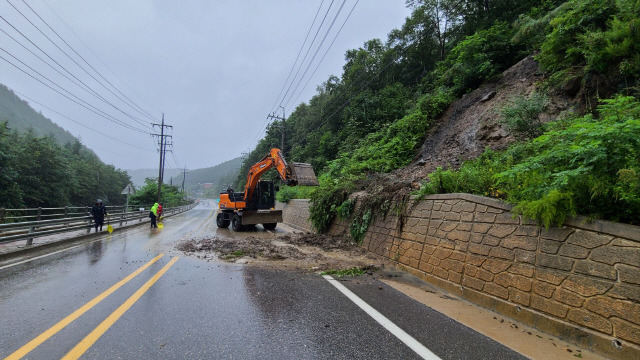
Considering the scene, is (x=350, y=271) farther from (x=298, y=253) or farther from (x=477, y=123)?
(x=477, y=123)

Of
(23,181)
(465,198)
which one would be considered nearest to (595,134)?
(465,198)

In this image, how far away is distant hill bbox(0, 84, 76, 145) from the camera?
9953 centimetres

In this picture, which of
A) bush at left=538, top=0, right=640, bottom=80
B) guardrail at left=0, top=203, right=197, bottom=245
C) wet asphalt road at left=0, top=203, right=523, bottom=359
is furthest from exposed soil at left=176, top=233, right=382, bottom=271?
bush at left=538, top=0, right=640, bottom=80

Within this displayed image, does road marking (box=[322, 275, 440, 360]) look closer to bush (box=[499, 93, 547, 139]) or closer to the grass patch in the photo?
the grass patch

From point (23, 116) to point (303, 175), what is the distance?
500 ft

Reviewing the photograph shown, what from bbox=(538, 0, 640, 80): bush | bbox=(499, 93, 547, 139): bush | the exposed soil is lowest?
the exposed soil

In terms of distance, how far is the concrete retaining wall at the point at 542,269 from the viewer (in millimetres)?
3039

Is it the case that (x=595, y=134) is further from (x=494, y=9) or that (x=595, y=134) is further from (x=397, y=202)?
(x=494, y=9)

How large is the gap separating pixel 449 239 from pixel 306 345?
367 centimetres

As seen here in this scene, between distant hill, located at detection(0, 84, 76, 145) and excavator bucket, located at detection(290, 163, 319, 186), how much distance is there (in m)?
121

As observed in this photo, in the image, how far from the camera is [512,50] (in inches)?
614

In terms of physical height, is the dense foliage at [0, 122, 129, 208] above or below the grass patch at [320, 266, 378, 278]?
above

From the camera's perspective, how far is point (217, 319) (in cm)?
377

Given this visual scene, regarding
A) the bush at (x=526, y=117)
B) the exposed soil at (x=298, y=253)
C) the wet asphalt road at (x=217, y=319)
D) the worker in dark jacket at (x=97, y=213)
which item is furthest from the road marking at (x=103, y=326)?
the worker in dark jacket at (x=97, y=213)
